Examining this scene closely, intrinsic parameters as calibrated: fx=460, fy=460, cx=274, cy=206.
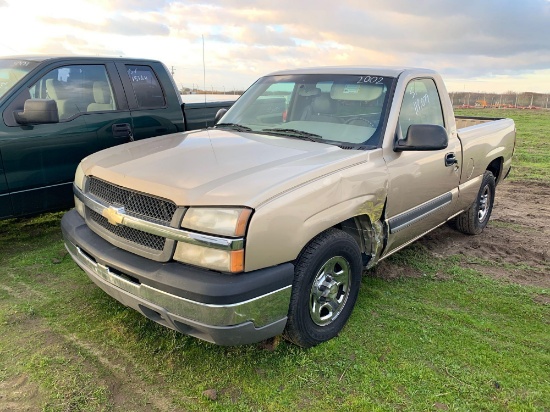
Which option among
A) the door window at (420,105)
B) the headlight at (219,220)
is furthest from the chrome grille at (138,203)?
the door window at (420,105)

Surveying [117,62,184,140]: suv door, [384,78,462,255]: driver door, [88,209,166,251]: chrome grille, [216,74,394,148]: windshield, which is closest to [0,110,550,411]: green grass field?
[384,78,462,255]: driver door

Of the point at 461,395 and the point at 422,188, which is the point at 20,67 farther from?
the point at 461,395

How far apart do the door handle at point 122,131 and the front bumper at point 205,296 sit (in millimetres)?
2640

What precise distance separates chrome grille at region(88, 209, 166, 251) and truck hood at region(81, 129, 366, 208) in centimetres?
26

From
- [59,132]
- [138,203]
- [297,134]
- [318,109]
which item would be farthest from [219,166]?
[59,132]

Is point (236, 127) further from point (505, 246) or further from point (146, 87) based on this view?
point (505, 246)

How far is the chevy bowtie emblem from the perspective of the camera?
9.04 feet

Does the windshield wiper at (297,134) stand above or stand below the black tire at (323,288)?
above

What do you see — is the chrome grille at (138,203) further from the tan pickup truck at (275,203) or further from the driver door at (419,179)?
the driver door at (419,179)

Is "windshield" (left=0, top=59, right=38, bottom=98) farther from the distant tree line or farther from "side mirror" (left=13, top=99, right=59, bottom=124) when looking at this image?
the distant tree line

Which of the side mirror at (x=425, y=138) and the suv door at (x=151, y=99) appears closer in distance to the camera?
the side mirror at (x=425, y=138)

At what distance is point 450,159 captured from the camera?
4.19 meters

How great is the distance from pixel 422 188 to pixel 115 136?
3301 mm

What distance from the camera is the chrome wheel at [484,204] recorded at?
17.9 feet
